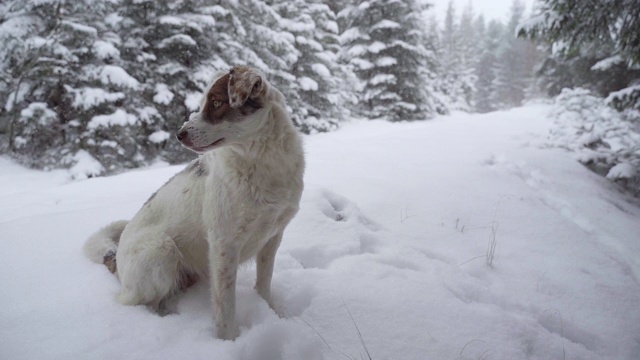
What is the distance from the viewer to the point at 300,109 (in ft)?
41.7

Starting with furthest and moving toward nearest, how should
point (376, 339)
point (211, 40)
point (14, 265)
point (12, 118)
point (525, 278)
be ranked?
point (211, 40)
point (12, 118)
point (525, 278)
point (14, 265)
point (376, 339)

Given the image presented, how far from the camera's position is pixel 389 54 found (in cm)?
1638

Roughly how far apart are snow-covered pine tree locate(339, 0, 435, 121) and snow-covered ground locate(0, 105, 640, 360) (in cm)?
1203

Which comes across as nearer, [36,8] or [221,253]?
[221,253]

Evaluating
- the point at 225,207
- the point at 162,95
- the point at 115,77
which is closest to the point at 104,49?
the point at 115,77

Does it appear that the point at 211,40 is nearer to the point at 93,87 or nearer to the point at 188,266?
the point at 93,87

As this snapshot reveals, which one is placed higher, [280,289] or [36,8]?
[36,8]

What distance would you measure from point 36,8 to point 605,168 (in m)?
13.3

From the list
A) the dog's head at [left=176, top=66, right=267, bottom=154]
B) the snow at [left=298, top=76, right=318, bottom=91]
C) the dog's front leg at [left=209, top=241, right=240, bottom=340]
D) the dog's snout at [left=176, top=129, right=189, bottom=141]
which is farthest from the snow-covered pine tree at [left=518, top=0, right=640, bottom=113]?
the snow at [left=298, top=76, right=318, bottom=91]

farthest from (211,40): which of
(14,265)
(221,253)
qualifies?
(221,253)

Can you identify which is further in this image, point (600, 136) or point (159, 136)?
point (159, 136)

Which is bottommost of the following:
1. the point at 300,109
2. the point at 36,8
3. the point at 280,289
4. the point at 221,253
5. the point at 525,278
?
the point at 300,109

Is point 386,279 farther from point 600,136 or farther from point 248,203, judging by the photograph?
point 600,136

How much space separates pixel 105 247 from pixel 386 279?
2.22m
